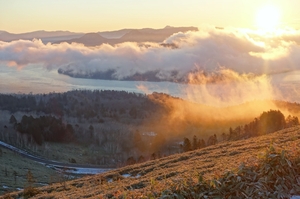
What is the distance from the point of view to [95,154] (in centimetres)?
10750

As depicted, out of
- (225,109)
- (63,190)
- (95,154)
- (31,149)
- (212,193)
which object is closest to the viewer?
(212,193)

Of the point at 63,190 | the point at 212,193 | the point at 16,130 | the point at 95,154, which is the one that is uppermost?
the point at 212,193

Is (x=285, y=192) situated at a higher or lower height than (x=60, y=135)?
higher

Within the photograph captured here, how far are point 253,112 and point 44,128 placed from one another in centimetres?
9984

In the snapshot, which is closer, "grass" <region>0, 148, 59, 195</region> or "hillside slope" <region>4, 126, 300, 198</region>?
"hillside slope" <region>4, 126, 300, 198</region>

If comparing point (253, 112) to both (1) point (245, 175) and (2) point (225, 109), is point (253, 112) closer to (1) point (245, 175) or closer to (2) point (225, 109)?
(2) point (225, 109)

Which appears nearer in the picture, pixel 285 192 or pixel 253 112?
pixel 285 192

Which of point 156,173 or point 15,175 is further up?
point 156,173

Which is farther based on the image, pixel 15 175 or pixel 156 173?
pixel 15 175

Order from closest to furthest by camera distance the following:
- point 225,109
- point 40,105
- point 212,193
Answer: point 212,193
point 40,105
point 225,109

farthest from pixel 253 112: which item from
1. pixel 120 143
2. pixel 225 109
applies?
pixel 120 143

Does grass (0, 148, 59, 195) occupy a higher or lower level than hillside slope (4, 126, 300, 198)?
lower

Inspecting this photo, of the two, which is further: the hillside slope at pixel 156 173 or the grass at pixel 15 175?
the grass at pixel 15 175

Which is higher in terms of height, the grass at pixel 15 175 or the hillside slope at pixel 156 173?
the hillside slope at pixel 156 173
